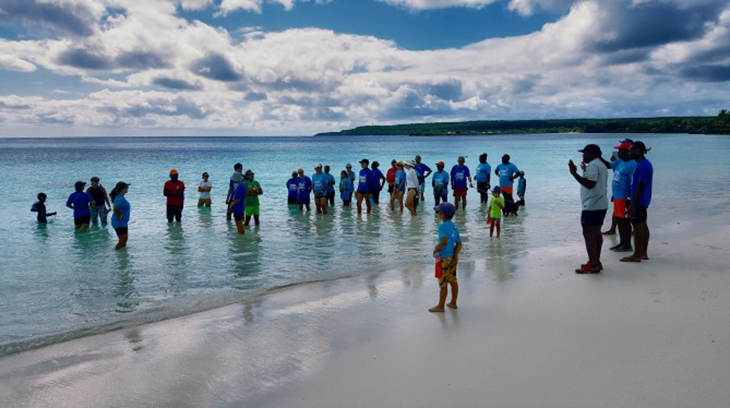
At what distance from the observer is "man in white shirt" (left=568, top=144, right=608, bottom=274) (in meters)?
7.96

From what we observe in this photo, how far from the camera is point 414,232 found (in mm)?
13609

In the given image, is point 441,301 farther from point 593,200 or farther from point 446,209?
point 593,200

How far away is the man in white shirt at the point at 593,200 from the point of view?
796 cm

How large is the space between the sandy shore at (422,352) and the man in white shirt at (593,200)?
1.54 ft

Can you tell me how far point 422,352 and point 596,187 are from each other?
4.28 m

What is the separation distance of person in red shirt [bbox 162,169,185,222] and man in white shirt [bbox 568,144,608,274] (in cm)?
1094

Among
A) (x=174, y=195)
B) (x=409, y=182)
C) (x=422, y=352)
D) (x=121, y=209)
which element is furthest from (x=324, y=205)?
(x=422, y=352)

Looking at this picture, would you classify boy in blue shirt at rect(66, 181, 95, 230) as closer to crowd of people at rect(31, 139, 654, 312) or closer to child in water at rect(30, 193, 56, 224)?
crowd of people at rect(31, 139, 654, 312)

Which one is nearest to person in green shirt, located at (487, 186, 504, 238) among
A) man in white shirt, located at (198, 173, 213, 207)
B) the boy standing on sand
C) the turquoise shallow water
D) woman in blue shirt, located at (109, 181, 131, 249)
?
the turquoise shallow water

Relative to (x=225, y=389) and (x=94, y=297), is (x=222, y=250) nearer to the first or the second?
(x=94, y=297)

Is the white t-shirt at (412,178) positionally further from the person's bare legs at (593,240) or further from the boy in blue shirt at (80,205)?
the boy in blue shirt at (80,205)

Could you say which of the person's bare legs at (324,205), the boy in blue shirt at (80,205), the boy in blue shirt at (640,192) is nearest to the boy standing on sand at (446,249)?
the boy in blue shirt at (640,192)

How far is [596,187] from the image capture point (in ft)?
26.2

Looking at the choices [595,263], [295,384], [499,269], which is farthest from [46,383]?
[595,263]
